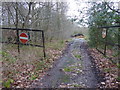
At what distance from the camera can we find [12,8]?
8.40 meters

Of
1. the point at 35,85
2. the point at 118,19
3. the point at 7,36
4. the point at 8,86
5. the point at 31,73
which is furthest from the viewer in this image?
the point at 7,36

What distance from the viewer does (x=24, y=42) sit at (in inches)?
229

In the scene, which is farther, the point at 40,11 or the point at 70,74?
the point at 40,11

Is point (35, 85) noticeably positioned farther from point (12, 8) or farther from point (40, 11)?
point (40, 11)

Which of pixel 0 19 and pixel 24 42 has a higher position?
pixel 0 19

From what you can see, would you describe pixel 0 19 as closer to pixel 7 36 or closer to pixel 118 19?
pixel 7 36

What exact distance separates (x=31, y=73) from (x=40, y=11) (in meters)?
7.32

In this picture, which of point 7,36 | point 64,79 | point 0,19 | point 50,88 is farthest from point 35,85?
point 0,19

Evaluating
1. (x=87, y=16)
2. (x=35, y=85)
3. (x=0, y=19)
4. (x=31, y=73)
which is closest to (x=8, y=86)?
(x=35, y=85)

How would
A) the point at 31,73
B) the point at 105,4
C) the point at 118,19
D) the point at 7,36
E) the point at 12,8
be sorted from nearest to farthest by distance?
the point at 31,73 → the point at 118,19 → the point at 105,4 → the point at 7,36 → the point at 12,8

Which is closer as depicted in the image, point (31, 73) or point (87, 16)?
point (31, 73)

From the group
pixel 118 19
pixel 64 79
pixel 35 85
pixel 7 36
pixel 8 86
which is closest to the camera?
pixel 8 86

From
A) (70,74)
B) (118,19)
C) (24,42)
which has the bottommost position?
(70,74)

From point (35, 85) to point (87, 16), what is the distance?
297 inches
